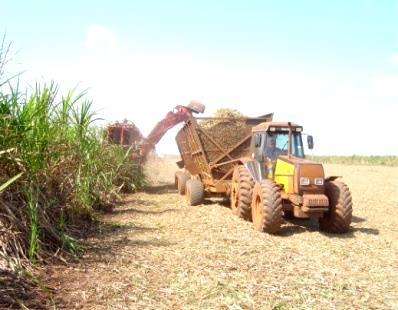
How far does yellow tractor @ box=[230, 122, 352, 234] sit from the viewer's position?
23.3ft

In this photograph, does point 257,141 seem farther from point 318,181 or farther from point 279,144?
point 318,181

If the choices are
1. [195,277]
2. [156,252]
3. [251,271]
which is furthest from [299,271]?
[156,252]

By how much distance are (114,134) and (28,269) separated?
8820 mm

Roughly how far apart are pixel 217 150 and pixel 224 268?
5.58 metres

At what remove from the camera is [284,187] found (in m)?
7.69

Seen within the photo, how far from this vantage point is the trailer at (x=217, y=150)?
10266mm

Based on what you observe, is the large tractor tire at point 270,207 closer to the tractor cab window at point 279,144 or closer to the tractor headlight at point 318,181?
the tractor headlight at point 318,181

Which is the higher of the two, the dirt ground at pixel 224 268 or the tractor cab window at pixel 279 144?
the tractor cab window at pixel 279 144

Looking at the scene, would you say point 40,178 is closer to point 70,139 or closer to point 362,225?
point 70,139

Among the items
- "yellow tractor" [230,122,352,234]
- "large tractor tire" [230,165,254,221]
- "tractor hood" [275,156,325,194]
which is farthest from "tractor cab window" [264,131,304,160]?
"tractor hood" [275,156,325,194]

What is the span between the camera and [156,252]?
18.4 ft

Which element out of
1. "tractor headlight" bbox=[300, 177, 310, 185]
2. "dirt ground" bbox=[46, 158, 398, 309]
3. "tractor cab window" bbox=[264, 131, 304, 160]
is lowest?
"dirt ground" bbox=[46, 158, 398, 309]

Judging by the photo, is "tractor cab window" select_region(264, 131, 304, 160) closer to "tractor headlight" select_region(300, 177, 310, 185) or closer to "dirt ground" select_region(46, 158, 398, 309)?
"tractor headlight" select_region(300, 177, 310, 185)

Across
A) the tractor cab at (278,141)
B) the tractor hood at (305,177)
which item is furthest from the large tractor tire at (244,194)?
the tractor hood at (305,177)
